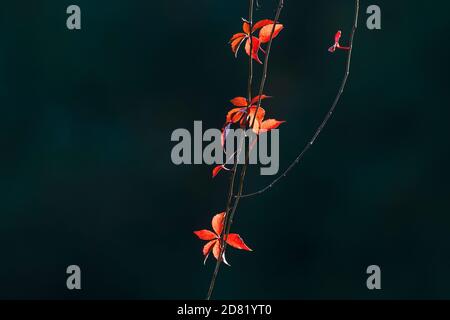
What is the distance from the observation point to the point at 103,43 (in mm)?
1617

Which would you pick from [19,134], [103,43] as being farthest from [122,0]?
[19,134]

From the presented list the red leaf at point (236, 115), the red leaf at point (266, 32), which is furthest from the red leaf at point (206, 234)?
the red leaf at point (266, 32)

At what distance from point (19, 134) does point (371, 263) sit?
1.03m

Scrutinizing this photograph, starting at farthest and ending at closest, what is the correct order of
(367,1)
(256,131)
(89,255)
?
(89,255) → (367,1) → (256,131)

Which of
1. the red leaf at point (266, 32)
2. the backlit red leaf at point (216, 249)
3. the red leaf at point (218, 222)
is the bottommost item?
the backlit red leaf at point (216, 249)

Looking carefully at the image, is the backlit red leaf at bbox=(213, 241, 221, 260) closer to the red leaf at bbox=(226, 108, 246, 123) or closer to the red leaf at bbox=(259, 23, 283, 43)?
the red leaf at bbox=(226, 108, 246, 123)

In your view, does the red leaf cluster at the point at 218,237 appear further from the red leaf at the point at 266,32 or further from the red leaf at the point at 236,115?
the red leaf at the point at 266,32

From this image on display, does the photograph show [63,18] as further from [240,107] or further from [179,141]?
[240,107]

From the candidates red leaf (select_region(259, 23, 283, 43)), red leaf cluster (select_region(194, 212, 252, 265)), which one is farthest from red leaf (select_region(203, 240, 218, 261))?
red leaf (select_region(259, 23, 283, 43))
